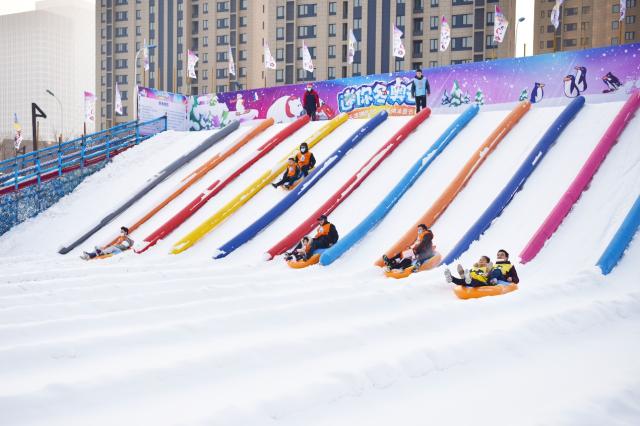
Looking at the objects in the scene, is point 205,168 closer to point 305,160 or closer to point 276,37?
point 305,160

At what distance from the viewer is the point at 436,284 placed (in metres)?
8.54

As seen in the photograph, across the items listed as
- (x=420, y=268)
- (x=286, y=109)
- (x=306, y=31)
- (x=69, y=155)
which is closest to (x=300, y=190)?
(x=420, y=268)

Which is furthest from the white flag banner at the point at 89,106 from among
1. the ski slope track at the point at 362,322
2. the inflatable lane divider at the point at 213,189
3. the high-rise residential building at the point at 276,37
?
the ski slope track at the point at 362,322

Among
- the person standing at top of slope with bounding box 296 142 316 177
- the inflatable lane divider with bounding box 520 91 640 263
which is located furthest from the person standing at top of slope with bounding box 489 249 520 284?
the person standing at top of slope with bounding box 296 142 316 177

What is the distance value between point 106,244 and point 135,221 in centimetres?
142

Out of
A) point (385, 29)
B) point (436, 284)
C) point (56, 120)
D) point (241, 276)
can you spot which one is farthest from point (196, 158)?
point (56, 120)

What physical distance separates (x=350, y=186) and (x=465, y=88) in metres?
6.40

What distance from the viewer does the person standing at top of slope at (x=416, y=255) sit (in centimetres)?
955

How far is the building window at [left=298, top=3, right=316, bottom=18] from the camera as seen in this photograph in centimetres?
6794

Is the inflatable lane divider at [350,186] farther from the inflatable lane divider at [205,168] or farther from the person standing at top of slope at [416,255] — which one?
the inflatable lane divider at [205,168]

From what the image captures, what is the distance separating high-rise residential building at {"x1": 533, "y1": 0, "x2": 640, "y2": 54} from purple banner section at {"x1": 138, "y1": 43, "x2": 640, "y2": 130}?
63.5 metres

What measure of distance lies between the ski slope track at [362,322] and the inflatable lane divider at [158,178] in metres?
0.40

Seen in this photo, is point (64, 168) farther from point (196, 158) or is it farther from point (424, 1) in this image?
point (424, 1)

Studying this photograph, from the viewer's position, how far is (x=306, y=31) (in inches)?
2689
